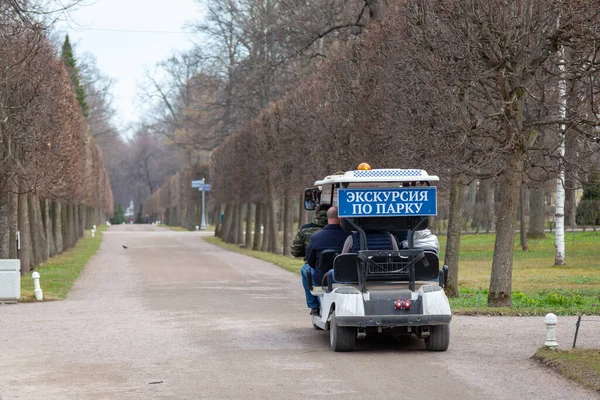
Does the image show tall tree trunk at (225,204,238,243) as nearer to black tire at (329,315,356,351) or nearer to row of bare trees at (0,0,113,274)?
row of bare trees at (0,0,113,274)

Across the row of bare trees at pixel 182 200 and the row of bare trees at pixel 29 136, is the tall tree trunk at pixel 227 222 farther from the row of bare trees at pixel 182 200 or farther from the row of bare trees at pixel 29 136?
the row of bare trees at pixel 29 136

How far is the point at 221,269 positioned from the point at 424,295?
67.0 feet

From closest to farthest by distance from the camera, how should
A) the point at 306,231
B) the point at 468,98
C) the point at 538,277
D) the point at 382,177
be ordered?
the point at 382,177
the point at 306,231
the point at 468,98
the point at 538,277

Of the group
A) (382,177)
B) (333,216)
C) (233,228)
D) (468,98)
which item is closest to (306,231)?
(333,216)

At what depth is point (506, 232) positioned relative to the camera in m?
18.1

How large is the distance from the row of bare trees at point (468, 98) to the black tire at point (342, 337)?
427cm

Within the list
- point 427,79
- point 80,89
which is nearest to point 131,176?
point 80,89

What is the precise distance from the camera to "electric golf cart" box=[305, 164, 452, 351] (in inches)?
489

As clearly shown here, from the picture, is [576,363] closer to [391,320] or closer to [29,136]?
[391,320]

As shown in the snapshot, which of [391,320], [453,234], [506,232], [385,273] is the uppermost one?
[506,232]

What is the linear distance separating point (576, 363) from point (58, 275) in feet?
68.0

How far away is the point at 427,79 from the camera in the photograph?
20.4 metres

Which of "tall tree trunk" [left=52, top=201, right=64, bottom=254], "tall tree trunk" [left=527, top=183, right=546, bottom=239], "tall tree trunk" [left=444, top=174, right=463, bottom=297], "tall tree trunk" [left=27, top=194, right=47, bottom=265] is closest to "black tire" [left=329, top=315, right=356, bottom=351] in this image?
"tall tree trunk" [left=444, top=174, right=463, bottom=297]

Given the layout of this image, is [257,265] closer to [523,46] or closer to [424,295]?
[523,46]
